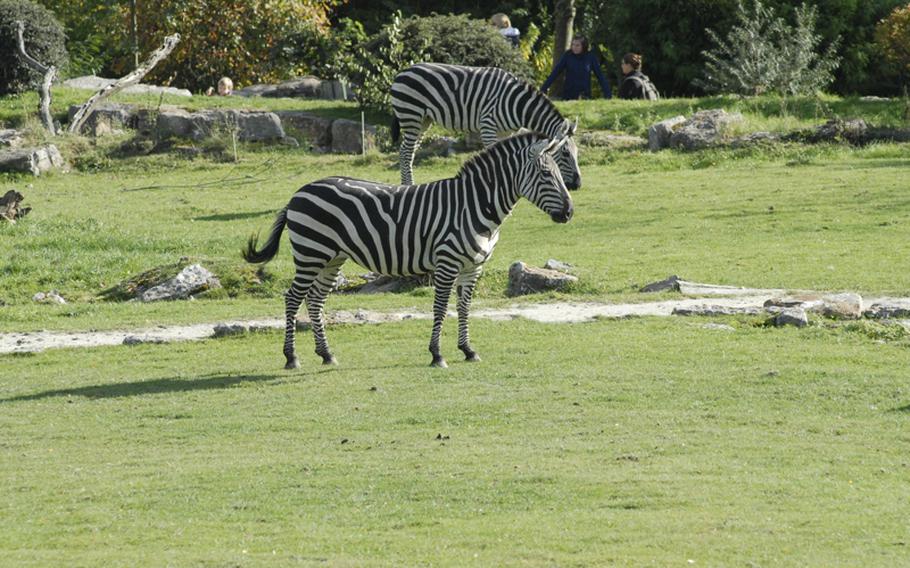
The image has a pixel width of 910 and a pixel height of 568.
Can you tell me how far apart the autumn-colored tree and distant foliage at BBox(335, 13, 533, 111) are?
853 centimetres

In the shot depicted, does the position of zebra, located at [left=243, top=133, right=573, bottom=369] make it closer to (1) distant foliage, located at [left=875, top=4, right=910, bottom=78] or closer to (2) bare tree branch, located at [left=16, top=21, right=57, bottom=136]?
(2) bare tree branch, located at [left=16, top=21, right=57, bottom=136]

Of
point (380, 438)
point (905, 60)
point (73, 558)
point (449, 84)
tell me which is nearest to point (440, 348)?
point (380, 438)

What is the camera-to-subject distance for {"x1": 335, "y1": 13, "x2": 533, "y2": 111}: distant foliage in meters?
34.3

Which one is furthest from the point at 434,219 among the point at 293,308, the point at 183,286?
the point at 183,286

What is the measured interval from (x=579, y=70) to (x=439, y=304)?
2020cm

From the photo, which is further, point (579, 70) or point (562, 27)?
point (562, 27)

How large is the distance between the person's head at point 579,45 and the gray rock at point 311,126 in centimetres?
→ 589

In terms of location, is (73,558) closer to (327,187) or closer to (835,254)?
(327,187)

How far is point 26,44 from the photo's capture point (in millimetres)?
37219

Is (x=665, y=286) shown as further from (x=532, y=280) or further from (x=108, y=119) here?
(x=108, y=119)

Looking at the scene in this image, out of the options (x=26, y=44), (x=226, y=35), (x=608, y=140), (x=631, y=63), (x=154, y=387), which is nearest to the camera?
(x=154, y=387)

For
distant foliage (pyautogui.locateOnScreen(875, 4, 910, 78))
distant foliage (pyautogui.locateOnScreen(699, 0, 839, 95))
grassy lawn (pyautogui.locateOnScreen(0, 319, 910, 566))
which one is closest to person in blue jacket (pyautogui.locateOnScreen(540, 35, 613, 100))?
distant foliage (pyautogui.locateOnScreen(699, 0, 839, 95))

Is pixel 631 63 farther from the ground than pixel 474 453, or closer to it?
farther from the ground

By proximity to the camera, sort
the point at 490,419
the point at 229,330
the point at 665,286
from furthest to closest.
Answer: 1. the point at 665,286
2. the point at 229,330
3. the point at 490,419
